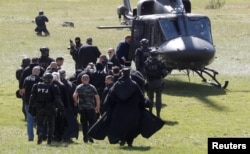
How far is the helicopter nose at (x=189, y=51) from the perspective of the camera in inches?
1030

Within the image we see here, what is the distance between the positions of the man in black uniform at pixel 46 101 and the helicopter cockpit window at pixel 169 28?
10.6m

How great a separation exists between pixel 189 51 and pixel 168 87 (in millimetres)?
3088

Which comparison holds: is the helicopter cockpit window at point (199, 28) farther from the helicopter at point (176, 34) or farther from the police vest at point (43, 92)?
the police vest at point (43, 92)

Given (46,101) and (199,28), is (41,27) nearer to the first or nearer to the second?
(199,28)

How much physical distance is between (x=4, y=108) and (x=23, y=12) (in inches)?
1503

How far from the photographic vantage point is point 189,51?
1030 inches

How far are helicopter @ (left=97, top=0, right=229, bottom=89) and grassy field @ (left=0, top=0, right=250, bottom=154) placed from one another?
1.09m

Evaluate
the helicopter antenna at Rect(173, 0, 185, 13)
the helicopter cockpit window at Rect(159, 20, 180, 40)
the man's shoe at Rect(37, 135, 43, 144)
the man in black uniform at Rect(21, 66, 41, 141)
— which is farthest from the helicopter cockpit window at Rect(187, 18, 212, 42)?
the man's shoe at Rect(37, 135, 43, 144)

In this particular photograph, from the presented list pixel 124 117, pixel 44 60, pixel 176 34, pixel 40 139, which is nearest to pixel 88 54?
pixel 176 34

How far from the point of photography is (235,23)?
178 ft

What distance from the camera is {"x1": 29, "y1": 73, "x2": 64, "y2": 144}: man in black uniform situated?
1697cm

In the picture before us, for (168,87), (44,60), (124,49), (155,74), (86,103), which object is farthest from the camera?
(168,87)

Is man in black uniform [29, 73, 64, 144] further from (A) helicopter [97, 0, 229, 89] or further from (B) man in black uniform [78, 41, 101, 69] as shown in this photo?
(A) helicopter [97, 0, 229, 89]

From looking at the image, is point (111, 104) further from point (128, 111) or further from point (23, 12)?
point (23, 12)
